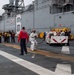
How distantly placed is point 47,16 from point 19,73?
4514 cm

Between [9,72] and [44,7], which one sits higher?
[44,7]

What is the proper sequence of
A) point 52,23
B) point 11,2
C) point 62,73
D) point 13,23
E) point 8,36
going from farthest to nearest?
point 11,2
point 13,23
point 52,23
point 8,36
point 62,73

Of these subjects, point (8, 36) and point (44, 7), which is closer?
point (8, 36)

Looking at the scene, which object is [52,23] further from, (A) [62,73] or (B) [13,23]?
(A) [62,73]

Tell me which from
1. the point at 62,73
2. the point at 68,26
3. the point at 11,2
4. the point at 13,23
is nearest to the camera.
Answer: the point at 62,73

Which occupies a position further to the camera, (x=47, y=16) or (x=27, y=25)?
(x=27, y=25)

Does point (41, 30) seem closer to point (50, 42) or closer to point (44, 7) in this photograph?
point (44, 7)

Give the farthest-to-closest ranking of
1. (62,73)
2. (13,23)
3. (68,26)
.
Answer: (13,23) → (68,26) → (62,73)

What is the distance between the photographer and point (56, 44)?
2683 cm

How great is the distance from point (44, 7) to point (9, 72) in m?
47.3

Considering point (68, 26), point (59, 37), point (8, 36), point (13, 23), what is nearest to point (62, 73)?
point (59, 37)

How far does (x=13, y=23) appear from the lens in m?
75.4

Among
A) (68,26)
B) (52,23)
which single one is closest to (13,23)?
(52,23)

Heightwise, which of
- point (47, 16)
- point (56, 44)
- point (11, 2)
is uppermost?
point (11, 2)
